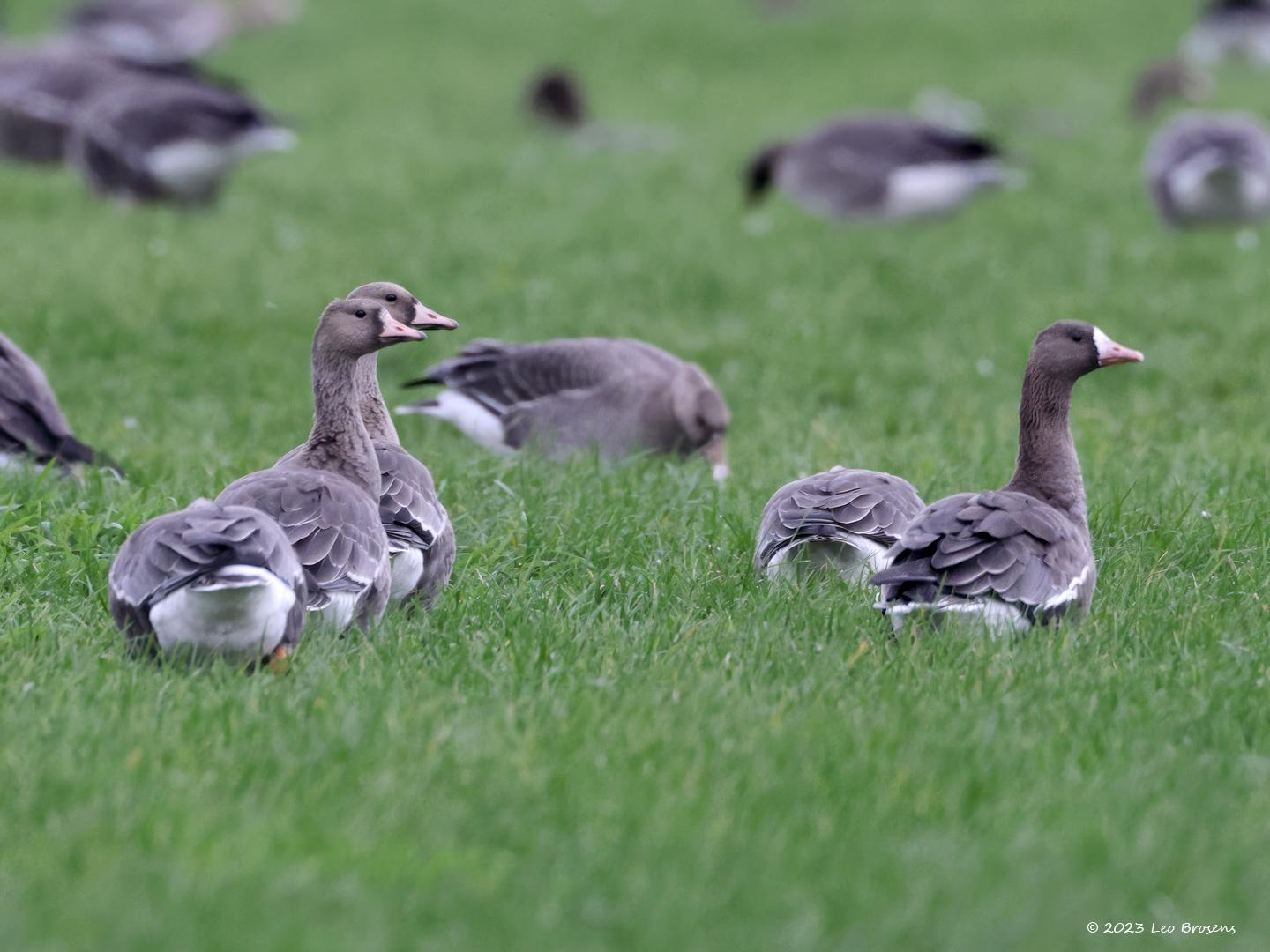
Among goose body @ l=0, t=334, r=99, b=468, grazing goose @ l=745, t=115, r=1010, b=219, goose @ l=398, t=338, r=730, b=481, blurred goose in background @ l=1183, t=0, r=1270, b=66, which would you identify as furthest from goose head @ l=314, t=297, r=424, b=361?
blurred goose in background @ l=1183, t=0, r=1270, b=66

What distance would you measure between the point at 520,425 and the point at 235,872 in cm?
536

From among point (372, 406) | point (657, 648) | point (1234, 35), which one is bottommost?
point (657, 648)

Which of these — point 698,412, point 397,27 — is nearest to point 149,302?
point 698,412

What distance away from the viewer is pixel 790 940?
3.33 m

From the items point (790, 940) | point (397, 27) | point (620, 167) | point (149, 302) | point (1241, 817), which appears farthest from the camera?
point (397, 27)

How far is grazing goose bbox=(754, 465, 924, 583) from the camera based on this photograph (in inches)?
230

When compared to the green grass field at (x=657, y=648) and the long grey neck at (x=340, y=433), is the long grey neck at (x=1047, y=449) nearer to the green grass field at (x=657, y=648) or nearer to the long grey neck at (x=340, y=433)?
the green grass field at (x=657, y=648)

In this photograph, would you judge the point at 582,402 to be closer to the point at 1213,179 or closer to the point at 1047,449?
the point at 1047,449

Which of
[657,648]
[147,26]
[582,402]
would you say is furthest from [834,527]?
[147,26]

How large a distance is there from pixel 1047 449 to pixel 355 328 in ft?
8.61

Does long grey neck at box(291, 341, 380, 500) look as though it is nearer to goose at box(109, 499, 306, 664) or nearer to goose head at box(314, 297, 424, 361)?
goose head at box(314, 297, 424, 361)

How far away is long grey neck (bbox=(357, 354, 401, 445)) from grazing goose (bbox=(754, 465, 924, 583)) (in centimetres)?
161

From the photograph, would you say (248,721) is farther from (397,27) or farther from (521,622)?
(397,27)

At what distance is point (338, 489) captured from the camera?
5.30 metres
